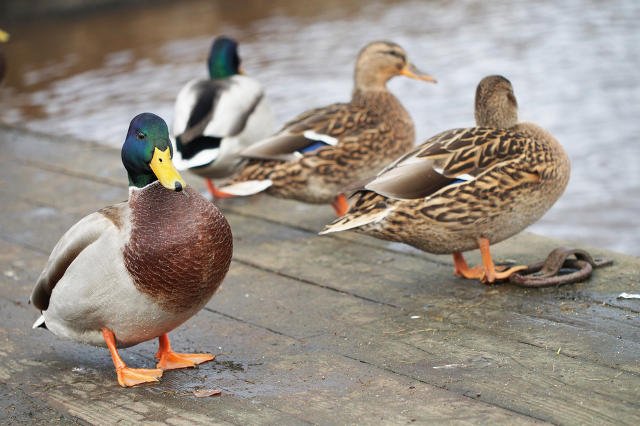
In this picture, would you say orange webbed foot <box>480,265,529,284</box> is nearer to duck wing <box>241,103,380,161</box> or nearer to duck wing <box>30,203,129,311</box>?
duck wing <box>241,103,380,161</box>

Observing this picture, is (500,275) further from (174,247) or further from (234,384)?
(174,247)

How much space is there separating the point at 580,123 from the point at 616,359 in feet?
14.5

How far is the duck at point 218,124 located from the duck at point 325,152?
0.76ft

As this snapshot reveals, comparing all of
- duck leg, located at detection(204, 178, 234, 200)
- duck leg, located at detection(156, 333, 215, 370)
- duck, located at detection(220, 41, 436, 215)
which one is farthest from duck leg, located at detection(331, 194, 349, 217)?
duck leg, located at detection(156, 333, 215, 370)

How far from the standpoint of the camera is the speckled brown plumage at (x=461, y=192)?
3654mm

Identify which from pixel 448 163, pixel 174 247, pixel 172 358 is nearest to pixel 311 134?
pixel 448 163

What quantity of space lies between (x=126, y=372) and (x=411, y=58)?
6562 millimetres

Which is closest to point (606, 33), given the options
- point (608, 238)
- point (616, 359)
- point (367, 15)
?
point (367, 15)

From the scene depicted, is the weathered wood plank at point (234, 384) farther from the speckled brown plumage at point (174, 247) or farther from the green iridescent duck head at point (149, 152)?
the green iridescent duck head at point (149, 152)

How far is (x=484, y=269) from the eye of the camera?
3752 mm

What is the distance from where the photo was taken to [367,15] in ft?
37.8

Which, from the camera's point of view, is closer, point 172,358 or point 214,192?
point 172,358

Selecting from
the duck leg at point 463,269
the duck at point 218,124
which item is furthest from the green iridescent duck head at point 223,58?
the duck leg at point 463,269

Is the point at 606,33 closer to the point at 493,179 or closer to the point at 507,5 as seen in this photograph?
the point at 507,5
